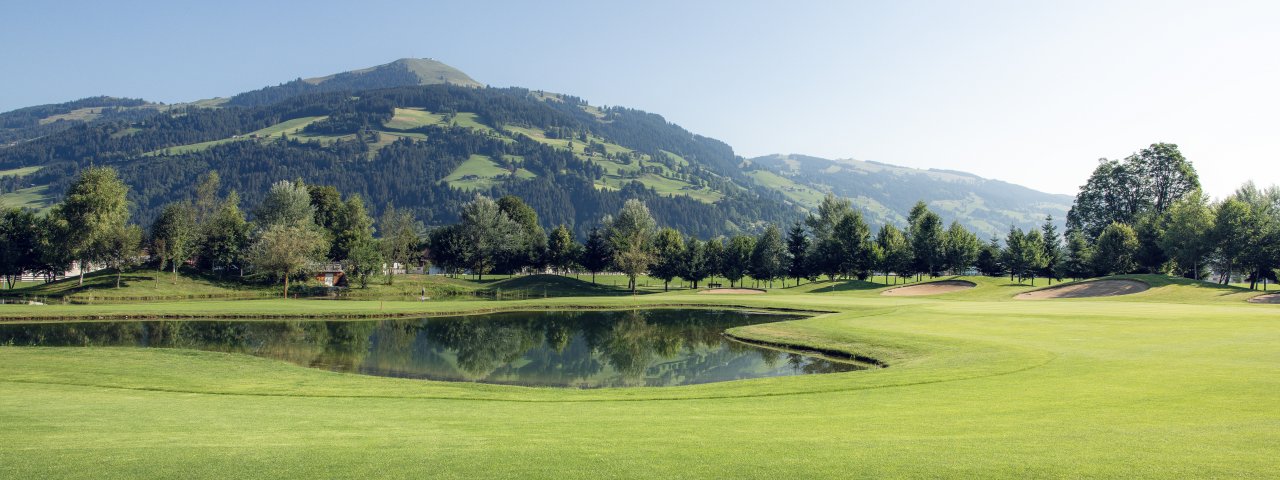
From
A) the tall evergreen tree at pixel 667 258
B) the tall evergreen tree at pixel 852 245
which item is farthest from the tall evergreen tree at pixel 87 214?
the tall evergreen tree at pixel 852 245

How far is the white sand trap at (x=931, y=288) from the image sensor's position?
80562 mm

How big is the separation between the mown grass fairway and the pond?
5208 millimetres

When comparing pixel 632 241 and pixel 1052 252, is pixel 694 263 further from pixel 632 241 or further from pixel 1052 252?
pixel 1052 252

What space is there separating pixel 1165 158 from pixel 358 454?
120275 millimetres

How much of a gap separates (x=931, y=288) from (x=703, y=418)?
76.9 metres

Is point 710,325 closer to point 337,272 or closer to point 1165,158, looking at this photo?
point 337,272

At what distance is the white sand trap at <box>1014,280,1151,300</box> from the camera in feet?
213

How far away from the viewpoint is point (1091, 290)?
221 ft

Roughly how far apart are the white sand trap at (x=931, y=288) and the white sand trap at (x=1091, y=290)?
34.6 feet

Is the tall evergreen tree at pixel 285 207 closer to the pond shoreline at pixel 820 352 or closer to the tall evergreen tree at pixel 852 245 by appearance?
the pond shoreline at pixel 820 352

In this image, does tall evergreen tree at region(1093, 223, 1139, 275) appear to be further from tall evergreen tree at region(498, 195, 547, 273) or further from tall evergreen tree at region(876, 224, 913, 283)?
tall evergreen tree at region(498, 195, 547, 273)

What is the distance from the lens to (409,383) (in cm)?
2441

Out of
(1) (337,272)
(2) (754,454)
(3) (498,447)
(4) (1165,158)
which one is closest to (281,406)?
(3) (498,447)

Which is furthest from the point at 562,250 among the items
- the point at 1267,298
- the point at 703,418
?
the point at 703,418
